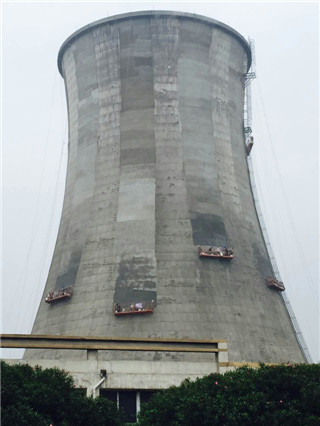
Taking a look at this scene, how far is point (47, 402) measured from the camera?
14.2 m

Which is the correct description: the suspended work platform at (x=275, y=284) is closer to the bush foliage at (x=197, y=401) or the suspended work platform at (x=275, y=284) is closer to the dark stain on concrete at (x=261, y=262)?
the dark stain on concrete at (x=261, y=262)

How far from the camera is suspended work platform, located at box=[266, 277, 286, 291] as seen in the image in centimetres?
2658

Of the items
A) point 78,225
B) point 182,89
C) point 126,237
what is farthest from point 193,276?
point 182,89

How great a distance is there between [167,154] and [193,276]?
17.5 feet

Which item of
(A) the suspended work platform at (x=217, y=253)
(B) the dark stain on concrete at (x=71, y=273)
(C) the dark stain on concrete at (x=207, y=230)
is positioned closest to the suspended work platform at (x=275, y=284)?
(A) the suspended work platform at (x=217, y=253)

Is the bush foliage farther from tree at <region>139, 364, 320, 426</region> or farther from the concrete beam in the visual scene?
the concrete beam

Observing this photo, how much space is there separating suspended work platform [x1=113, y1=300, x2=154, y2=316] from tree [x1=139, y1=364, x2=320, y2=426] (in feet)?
27.8

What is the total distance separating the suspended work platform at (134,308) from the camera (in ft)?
78.9

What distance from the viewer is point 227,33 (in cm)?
3014

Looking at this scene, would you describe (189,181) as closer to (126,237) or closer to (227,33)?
(126,237)

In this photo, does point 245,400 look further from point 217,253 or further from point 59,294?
point 59,294

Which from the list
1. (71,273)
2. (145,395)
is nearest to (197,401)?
(145,395)

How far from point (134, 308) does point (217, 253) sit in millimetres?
3924

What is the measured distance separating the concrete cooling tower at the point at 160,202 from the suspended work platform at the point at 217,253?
0.04m
